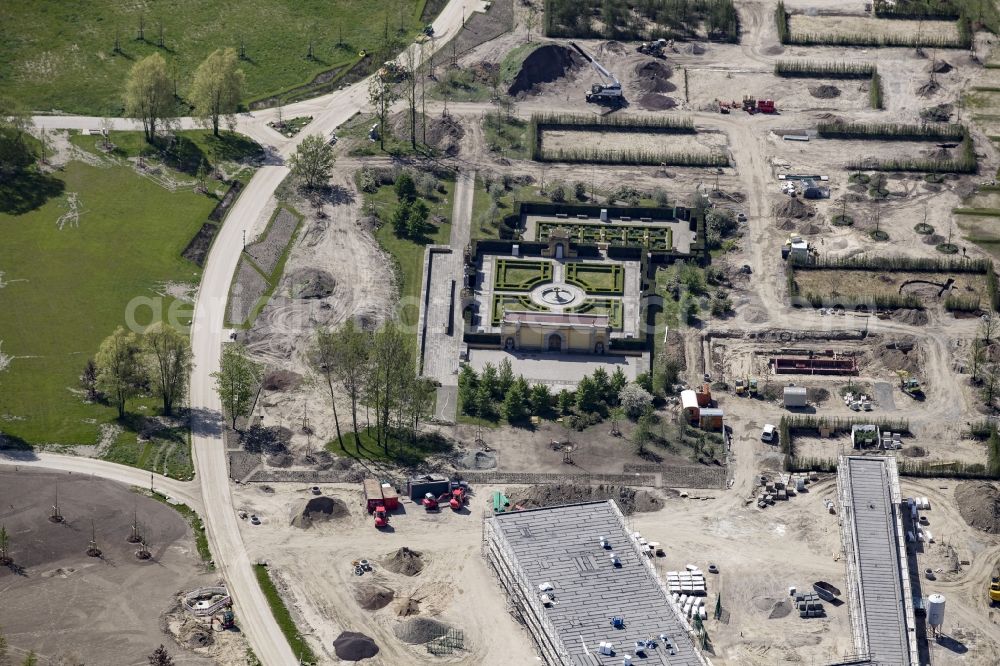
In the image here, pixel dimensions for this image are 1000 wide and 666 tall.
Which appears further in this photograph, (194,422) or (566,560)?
(194,422)

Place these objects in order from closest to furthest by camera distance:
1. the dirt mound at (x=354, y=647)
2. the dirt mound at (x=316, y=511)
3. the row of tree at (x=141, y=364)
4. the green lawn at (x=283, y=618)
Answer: the dirt mound at (x=354, y=647)
the green lawn at (x=283, y=618)
the dirt mound at (x=316, y=511)
the row of tree at (x=141, y=364)

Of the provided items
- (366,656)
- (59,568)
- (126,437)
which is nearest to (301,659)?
(366,656)

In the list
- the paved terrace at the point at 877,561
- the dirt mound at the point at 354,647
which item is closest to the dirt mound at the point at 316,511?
Answer: the dirt mound at the point at 354,647

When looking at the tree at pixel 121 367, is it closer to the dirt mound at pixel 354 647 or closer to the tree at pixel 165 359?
the tree at pixel 165 359

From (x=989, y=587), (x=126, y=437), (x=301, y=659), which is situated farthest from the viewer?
(x=126, y=437)

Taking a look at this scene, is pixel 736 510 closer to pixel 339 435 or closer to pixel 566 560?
pixel 566 560

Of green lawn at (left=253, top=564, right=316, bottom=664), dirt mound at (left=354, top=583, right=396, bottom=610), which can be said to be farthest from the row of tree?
dirt mound at (left=354, top=583, right=396, bottom=610)

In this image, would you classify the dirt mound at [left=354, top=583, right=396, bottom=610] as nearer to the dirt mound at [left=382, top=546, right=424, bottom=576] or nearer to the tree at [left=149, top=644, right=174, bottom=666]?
the dirt mound at [left=382, top=546, right=424, bottom=576]
